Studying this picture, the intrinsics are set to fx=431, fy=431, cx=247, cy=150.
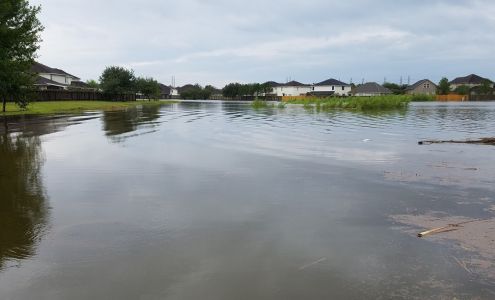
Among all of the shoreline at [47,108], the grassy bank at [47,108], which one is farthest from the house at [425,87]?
the grassy bank at [47,108]

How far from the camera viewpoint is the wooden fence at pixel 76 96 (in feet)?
210

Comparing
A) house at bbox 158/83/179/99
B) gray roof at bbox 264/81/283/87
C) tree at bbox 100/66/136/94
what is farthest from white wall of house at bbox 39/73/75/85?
gray roof at bbox 264/81/283/87

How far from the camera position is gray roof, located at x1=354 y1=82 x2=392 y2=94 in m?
138

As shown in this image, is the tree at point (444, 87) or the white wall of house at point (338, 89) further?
the white wall of house at point (338, 89)

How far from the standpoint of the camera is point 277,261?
5906 mm

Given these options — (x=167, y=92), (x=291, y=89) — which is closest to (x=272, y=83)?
(x=291, y=89)

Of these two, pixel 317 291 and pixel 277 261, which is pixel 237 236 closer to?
pixel 277 261

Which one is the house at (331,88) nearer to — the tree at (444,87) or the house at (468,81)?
the tree at (444,87)

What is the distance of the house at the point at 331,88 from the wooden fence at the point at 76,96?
74226mm

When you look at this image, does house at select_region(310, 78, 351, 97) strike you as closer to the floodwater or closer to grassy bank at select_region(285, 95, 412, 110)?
grassy bank at select_region(285, 95, 412, 110)

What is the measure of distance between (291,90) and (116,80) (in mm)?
93446

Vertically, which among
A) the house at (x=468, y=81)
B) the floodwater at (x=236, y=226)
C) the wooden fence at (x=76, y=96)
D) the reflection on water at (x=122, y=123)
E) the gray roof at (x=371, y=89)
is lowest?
the floodwater at (x=236, y=226)

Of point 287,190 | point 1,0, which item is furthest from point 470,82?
point 287,190

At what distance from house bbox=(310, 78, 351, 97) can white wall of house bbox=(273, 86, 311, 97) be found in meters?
7.00
